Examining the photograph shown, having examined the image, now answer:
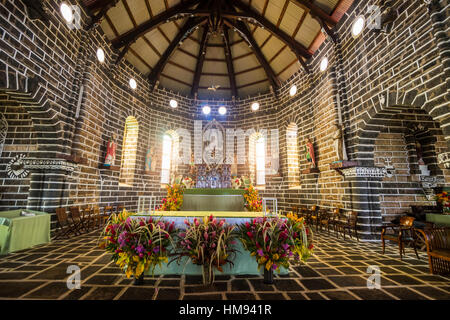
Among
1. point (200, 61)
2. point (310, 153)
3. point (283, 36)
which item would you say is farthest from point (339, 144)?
point (200, 61)

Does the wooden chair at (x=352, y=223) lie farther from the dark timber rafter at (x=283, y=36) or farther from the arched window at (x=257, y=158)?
the dark timber rafter at (x=283, y=36)

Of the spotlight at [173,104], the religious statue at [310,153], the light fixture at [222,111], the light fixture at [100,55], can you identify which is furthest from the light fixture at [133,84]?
the religious statue at [310,153]

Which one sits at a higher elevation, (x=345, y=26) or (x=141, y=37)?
(x=141, y=37)

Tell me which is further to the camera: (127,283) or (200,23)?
(200,23)

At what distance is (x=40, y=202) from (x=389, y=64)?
36.1 feet

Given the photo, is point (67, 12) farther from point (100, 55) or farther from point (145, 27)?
point (145, 27)

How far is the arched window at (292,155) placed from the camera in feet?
35.2

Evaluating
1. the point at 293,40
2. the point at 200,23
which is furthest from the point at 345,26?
the point at 200,23

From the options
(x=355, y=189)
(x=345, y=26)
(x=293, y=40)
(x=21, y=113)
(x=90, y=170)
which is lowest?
(x=355, y=189)

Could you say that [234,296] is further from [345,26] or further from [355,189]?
[345,26]

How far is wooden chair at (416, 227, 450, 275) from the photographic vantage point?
3.68 meters

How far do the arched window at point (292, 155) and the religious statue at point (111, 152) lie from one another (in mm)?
8655

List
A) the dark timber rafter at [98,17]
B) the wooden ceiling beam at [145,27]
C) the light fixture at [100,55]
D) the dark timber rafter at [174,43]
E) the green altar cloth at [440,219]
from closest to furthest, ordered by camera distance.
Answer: the green altar cloth at [440,219] < the dark timber rafter at [98,17] < the light fixture at [100,55] < the wooden ceiling beam at [145,27] < the dark timber rafter at [174,43]

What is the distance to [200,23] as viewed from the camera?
34.0 ft
